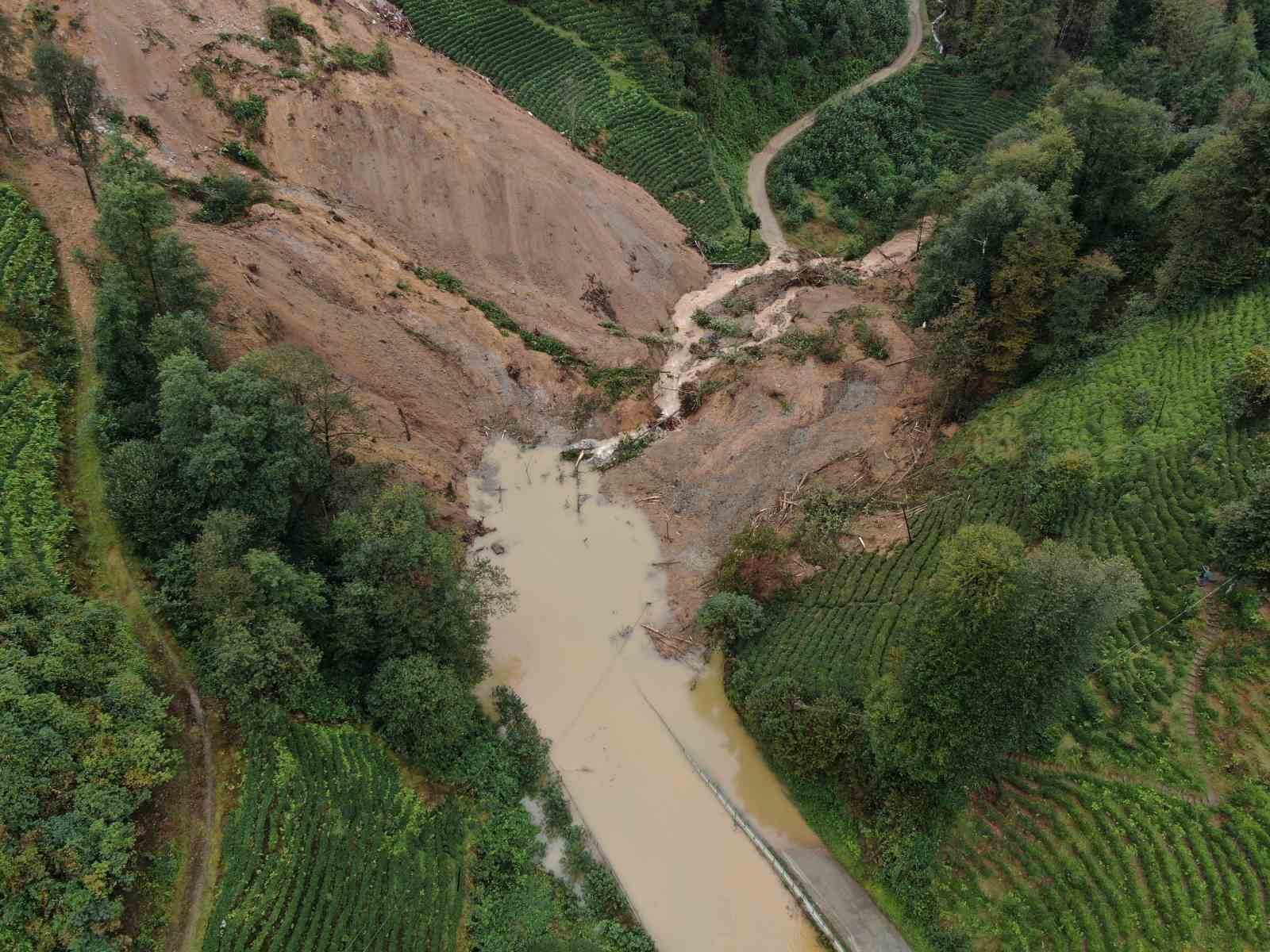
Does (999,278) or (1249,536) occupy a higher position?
(999,278)

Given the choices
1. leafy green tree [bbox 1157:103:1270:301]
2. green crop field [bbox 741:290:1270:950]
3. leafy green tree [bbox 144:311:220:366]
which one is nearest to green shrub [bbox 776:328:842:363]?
green crop field [bbox 741:290:1270:950]

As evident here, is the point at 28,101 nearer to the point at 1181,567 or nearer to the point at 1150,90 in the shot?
the point at 1181,567

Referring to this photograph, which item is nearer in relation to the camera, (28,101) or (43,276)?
(43,276)

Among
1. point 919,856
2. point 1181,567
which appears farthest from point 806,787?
point 1181,567

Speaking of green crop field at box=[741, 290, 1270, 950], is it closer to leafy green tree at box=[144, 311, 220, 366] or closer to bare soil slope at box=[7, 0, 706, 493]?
bare soil slope at box=[7, 0, 706, 493]

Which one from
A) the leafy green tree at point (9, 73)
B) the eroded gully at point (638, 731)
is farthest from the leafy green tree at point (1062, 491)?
the leafy green tree at point (9, 73)

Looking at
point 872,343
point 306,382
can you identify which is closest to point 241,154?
point 306,382

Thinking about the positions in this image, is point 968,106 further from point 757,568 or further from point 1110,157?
point 757,568
